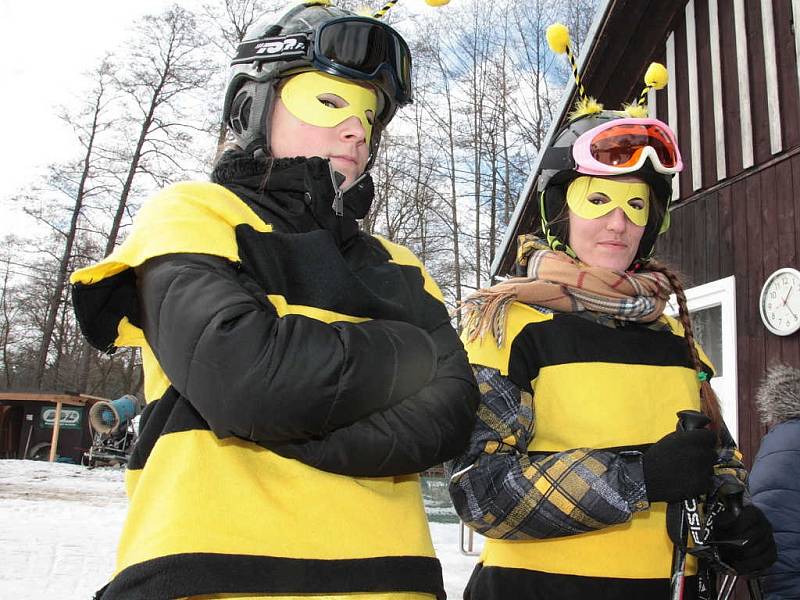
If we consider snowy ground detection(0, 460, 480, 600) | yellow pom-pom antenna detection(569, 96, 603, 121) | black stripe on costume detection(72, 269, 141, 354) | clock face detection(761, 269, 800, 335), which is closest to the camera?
black stripe on costume detection(72, 269, 141, 354)

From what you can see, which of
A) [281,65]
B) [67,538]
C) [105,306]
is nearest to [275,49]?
[281,65]

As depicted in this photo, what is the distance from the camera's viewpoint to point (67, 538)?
7715mm

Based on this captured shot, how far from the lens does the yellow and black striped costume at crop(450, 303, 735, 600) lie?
207 centimetres

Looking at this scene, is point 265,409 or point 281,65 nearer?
point 265,409

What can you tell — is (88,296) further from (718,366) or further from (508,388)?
(718,366)

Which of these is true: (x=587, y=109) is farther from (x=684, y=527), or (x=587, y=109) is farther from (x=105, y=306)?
(x=105, y=306)

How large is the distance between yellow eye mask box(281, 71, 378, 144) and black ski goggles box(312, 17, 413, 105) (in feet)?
0.10

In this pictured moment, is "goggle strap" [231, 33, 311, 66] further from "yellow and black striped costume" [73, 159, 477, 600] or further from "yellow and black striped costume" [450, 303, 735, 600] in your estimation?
"yellow and black striped costume" [450, 303, 735, 600]

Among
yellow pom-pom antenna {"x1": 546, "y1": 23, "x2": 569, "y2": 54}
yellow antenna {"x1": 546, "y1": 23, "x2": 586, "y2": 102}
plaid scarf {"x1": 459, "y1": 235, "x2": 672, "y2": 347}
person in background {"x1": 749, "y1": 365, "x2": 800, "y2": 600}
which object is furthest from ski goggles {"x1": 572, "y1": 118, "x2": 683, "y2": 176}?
person in background {"x1": 749, "y1": 365, "x2": 800, "y2": 600}

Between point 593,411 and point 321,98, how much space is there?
1.24 meters

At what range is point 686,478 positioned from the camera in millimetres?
2018

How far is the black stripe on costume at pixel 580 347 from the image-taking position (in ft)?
7.60

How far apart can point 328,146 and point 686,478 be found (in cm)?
133

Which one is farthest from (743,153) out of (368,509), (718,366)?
(368,509)
